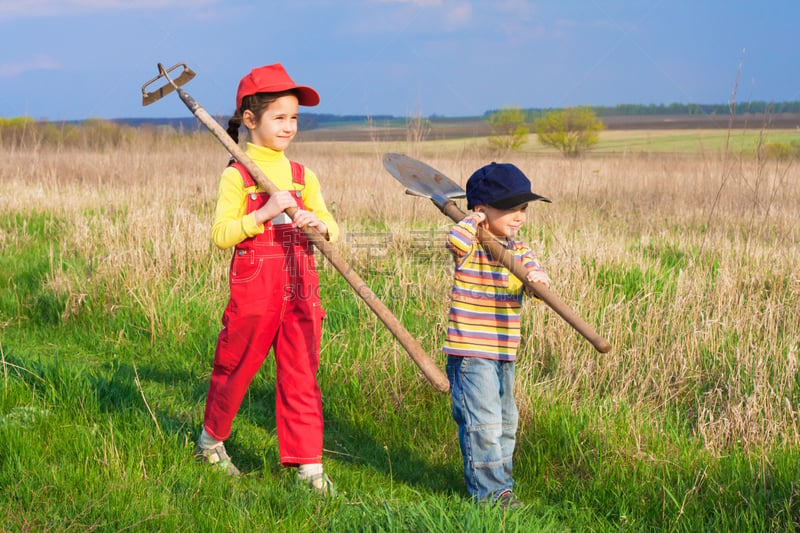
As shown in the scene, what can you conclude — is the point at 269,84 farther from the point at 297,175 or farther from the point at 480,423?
the point at 480,423

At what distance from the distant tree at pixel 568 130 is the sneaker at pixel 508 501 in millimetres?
39746

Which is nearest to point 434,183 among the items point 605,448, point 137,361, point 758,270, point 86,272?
point 605,448

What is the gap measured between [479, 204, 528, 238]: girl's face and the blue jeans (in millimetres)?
491

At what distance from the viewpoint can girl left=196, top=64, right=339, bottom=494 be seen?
8.46 feet

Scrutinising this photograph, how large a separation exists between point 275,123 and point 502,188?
87cm

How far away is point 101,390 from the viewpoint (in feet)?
11.0

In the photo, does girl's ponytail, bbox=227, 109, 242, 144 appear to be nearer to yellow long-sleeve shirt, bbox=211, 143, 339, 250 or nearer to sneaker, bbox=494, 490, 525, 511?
yellow long-sleeve shirt, bbox=211, 143, 339, 250

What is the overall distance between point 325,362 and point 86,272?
228cm

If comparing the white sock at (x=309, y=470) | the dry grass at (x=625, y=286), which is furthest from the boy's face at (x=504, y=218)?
the white sock at (x=309, y=470)

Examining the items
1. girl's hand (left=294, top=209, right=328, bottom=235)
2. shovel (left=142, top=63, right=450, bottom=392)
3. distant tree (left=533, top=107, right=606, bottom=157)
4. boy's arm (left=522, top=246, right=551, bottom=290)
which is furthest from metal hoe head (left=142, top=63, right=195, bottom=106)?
distant tree (left=533, top=107, right=606, bottom=157)

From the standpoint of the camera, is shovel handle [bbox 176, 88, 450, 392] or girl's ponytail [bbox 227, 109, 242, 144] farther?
girl's ponytail [bbox 227, 109, 242, 144]

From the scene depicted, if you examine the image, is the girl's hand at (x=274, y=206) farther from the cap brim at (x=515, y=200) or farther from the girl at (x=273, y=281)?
the cap brim at (x=515, y=200)

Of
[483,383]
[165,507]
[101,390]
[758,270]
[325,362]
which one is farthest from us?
[758,270]

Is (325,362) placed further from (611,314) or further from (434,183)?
(611,314)
